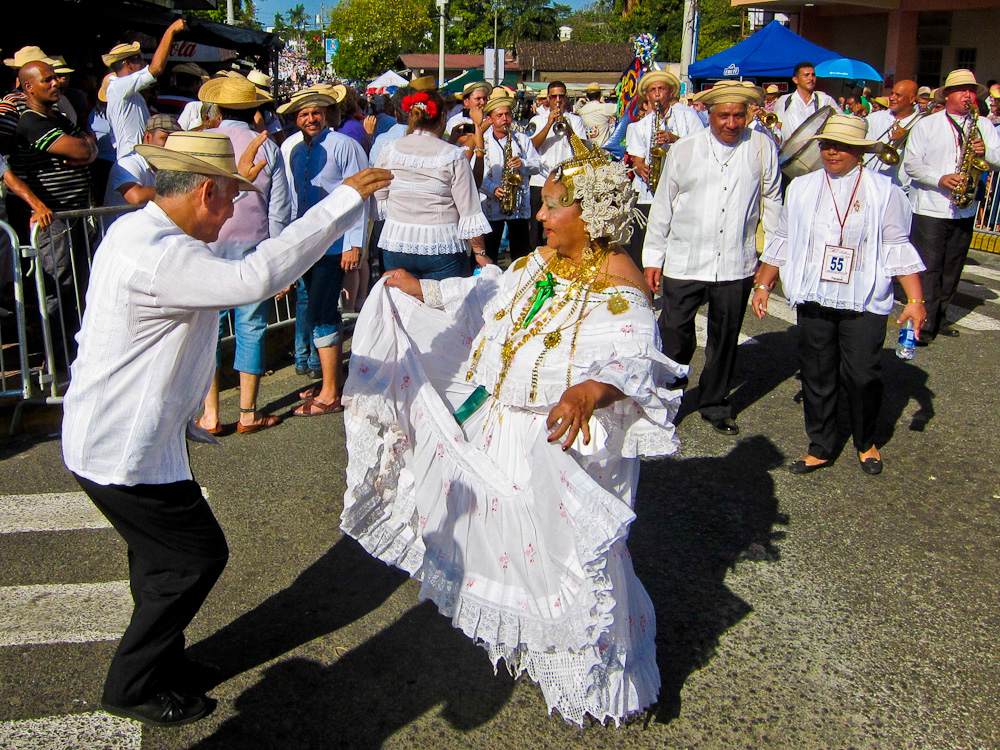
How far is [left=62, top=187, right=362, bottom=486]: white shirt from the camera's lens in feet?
9.13

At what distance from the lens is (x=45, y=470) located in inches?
222

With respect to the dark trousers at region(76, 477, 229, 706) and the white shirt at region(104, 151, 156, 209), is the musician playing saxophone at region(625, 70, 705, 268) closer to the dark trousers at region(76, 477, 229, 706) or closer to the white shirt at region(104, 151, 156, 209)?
the white shirt at region(104, 151, 156, 209)

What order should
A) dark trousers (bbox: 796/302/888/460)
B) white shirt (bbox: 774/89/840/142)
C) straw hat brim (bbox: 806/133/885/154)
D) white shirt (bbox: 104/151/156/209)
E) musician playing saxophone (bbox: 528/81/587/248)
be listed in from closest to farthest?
straw hat brim (bbox: 806/133/885/154)
dark trousers (bbox: 796/302/888/460)
white shirt (bbox: 104/151/156/209)
musician playing saxophone (bbox: 528/81/587/248)
white shirt (bbox: 774/89/840/142)

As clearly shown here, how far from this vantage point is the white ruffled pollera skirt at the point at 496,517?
10.1 feet

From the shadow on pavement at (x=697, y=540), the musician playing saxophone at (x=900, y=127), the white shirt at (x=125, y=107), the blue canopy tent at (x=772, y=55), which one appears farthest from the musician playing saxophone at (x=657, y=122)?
the blue canopy tent at (x=772, y=55)

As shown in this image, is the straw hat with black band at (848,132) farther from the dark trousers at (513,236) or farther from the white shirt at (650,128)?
the dark trousers at (513,236)

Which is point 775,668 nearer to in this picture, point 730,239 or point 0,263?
point 730,239

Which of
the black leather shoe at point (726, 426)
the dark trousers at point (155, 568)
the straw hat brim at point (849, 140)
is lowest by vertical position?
the black leather shoe at point (726, 426)

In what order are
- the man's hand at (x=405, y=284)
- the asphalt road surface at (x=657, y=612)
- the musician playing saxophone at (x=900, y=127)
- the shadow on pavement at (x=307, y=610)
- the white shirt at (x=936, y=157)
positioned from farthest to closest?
the musician playing saxophone at (x=900, y=127) < the white shirt at (x=936, y=157) < the man's hand at (x=405, y=284) < the shadow on pavement at (x=307, y=610) < the asphalt road surface at (x=657, y=612)

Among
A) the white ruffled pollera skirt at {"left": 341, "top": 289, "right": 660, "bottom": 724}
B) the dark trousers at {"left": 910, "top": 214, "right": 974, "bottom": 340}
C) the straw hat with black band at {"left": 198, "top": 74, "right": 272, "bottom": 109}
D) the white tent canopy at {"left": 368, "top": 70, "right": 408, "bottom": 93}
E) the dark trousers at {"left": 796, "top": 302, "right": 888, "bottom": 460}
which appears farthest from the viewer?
the white tent canopy at {"left": 368, "top": 70, "right": 408, "bottom": 93}

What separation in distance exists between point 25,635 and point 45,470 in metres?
2.01

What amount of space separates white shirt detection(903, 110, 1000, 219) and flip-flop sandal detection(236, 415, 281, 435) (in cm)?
597

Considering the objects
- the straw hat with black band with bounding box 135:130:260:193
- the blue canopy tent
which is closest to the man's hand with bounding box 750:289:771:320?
the straw hat with black band with bounding box 135:130:260:193

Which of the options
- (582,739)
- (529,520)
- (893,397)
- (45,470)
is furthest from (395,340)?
(893,397)
